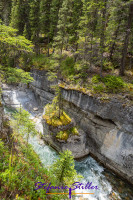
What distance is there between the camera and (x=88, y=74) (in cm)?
1474

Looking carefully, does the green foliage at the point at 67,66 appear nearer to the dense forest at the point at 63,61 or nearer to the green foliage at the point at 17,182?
the dense forest at the point at 63,61

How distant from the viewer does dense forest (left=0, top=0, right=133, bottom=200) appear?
540 cm

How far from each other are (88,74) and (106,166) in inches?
412

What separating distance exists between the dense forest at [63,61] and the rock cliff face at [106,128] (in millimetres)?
1227

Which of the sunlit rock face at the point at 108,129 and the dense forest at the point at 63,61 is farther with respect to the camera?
the sunlit rock face at the point at 108,129

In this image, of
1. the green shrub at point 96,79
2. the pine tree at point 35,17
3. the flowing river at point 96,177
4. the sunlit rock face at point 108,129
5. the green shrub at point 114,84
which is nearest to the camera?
the flowing river at point 96,177

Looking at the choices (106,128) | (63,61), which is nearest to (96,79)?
(106,128)

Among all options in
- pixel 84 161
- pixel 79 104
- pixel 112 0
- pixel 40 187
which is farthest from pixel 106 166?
pixel 112 0

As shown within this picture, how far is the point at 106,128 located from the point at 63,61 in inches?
503

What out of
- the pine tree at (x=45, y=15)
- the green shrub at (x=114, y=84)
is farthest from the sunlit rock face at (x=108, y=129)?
the pine tree at (x=45, y=15)

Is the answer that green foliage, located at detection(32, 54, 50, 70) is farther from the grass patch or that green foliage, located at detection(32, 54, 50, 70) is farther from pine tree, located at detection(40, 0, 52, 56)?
the grass patch

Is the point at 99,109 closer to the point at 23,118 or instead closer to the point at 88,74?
the point at 88,74

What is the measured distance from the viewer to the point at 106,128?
36.3 ft

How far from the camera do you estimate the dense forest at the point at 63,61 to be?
5402 mm
